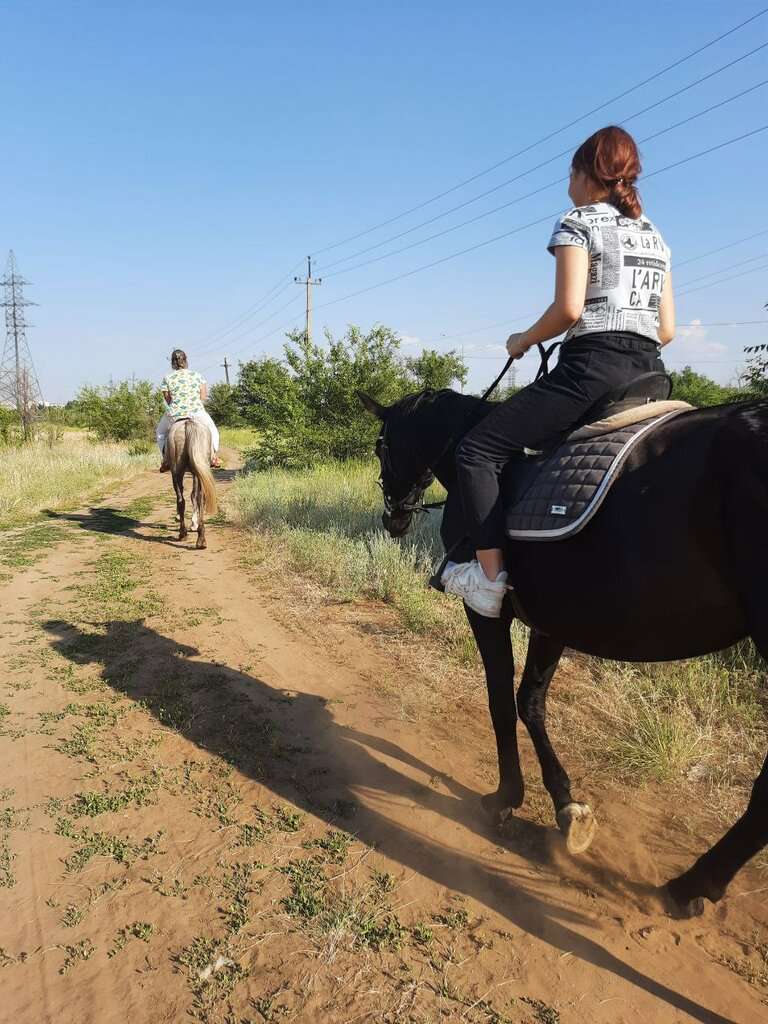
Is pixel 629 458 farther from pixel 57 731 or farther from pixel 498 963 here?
pixel 57 731

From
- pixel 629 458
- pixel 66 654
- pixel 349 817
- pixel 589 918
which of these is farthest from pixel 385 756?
pixel 66 654

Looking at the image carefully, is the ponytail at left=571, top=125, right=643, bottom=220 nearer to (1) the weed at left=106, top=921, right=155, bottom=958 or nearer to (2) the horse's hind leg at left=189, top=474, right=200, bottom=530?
(1) the weed at left=106, top=921, right=155, bottom=958

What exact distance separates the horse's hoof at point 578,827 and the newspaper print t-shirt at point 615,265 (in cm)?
207

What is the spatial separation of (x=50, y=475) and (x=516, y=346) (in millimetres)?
15619

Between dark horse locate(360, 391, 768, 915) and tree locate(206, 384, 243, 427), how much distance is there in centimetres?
5669

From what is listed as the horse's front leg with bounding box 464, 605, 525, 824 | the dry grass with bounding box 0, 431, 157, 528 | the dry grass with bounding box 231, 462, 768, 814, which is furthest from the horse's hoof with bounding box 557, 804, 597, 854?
the dry grass with bounding box 0, 431, 157, 528

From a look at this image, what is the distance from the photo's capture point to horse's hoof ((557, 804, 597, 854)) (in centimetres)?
270

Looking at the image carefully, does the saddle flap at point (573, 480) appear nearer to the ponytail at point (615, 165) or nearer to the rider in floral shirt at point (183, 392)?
the ponytail at point (615, 165)

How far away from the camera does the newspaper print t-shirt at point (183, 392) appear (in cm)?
938

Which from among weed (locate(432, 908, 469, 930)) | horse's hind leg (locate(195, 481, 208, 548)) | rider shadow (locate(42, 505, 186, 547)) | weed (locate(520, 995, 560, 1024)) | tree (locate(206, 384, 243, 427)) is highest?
tree (locate(206, 384, 243, 427))

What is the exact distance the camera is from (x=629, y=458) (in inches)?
87.3

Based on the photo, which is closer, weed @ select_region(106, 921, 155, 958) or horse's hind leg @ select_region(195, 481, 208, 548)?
weed @ select_region(106, 921, 155, 958)

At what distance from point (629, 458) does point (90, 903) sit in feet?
8.95

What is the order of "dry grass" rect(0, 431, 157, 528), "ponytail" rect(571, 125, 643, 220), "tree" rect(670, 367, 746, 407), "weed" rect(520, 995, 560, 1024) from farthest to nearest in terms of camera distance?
1. "tree" rect(670, 367, 746, 407)
2. "dry grass" rect(0, 431, 157, 528)
3. "ponytail" rect(571, 125, 643, 220)
4. "weed" rect(520, 995, 560, 1024)
